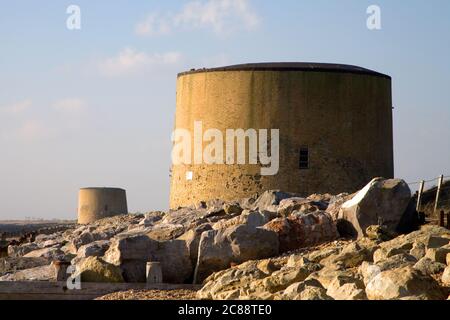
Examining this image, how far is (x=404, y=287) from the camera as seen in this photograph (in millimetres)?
12562

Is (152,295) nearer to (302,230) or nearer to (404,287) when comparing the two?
(302,230)

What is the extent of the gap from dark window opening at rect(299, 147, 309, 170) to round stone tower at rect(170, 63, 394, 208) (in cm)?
3

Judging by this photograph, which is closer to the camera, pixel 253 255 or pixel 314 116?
pixel 253 255

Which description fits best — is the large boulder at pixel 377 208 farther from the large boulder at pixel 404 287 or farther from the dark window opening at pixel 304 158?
the dark window opening at pixel 304 158

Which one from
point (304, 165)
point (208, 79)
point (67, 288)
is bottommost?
point (67, 288)

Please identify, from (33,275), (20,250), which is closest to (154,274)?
(33,275)

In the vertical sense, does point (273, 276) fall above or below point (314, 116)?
below

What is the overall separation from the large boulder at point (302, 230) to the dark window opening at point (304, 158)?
10.3 m

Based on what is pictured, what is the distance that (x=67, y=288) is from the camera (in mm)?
16453
